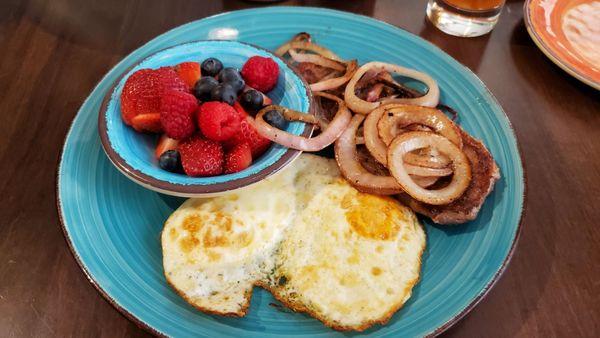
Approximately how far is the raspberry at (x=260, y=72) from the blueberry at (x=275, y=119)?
0.77ft

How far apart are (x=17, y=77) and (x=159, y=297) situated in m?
1.85

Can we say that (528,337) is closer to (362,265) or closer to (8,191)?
(362,265)

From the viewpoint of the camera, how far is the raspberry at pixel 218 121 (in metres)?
1.83

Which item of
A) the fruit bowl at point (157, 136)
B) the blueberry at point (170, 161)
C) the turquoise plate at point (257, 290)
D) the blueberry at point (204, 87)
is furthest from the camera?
the blueberry at point (204, 87)

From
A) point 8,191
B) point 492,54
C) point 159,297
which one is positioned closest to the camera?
point 159,297

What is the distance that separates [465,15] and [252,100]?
169 cm

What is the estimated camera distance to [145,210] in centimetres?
205

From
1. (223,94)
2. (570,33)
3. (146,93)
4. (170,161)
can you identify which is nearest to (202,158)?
(170,161)

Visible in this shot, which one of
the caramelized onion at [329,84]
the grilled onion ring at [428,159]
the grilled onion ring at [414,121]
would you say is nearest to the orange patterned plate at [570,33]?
the grilled onion ring at [414,121]

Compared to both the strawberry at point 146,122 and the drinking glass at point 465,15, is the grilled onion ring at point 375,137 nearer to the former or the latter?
the strawberry at point 146,122

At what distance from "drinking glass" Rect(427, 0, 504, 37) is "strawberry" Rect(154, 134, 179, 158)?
202cm

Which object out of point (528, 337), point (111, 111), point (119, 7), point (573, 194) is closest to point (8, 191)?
point (111, 111)

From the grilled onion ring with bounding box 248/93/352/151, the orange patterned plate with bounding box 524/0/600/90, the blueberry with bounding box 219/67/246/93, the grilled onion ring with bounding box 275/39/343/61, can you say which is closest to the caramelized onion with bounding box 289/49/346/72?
the grilled onion ring with bounding box 275/39/343/61

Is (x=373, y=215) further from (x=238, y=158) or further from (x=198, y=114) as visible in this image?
(x=198, y=114)
